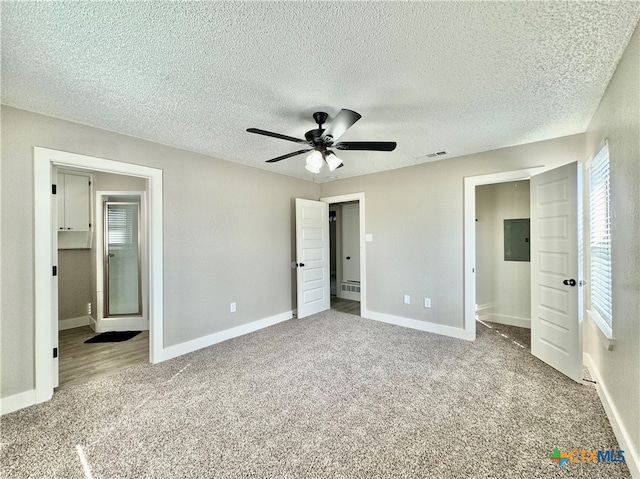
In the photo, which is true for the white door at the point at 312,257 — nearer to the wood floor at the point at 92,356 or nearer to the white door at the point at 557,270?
the wood floor at the point at 92,356

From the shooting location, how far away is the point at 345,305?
17.4 feet

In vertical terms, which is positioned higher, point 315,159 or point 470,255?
point 315,159

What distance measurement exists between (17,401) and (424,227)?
15.1 ft

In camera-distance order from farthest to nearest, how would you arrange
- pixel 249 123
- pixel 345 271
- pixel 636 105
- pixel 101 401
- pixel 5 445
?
pixel 345 271 < pixel 249 123 < pixel 101 401 < pixel 5 445 < pixel 636 105

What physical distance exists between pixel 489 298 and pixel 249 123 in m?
4.40

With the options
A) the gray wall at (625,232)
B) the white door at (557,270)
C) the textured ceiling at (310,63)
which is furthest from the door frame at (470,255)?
the gray wall at (625,232)

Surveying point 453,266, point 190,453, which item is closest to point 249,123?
point 190,453

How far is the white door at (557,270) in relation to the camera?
2.41 m

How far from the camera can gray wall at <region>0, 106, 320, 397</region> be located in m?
2.10

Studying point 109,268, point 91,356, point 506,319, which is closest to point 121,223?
point 109,268

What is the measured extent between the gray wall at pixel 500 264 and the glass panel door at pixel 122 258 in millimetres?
5587

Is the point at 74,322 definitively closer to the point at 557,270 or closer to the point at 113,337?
the point at 113,337

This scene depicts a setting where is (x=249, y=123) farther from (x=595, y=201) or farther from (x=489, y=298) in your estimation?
(x=489, y=298)

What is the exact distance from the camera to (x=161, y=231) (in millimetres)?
2951
